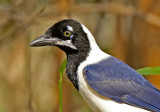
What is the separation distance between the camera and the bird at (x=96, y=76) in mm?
3344

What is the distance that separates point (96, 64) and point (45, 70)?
268 centimetres

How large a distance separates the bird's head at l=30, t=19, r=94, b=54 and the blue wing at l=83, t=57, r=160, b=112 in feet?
0.58

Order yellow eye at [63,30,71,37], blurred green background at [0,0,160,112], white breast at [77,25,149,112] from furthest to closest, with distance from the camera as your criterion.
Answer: blurred green background at [0,0,160,112]
yellow eye at [63,30,71,37]
white breast at [77,25,149,112]

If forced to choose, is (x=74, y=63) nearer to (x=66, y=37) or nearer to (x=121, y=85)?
(x=66, y=37)

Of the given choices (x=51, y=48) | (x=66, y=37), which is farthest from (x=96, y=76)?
(x=51, y=48)

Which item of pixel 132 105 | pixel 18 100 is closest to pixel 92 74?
pixel 132 105

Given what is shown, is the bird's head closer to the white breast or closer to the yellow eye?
the yellow eye

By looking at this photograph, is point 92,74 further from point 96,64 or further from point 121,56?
point 121,56

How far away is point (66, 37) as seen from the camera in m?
3.43

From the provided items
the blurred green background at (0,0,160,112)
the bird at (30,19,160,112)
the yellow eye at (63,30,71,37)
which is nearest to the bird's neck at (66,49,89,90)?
the bird at (30,19,160,112)

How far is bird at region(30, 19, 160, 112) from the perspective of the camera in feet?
11.0

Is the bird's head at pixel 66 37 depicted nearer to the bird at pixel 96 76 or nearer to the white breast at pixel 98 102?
the bird at pixel 96 76

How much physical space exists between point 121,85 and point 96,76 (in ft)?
0.58

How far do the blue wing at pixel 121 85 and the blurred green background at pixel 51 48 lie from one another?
161cm
